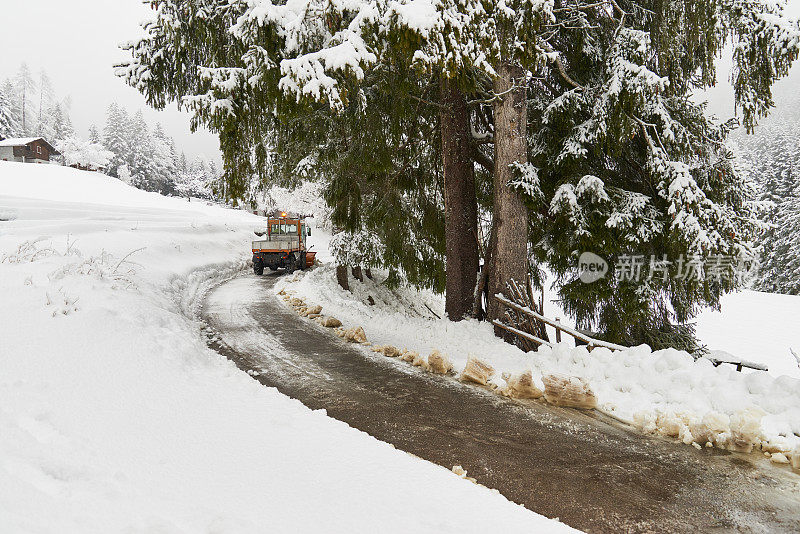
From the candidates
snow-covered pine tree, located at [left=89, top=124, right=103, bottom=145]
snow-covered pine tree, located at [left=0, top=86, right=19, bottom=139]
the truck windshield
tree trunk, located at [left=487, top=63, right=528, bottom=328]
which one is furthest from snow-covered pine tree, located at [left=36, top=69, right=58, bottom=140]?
tree trunk, located at [left=487, top=63, right=528, bottom=328]

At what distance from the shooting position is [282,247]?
19.0 m

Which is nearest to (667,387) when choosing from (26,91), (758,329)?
(758,329)

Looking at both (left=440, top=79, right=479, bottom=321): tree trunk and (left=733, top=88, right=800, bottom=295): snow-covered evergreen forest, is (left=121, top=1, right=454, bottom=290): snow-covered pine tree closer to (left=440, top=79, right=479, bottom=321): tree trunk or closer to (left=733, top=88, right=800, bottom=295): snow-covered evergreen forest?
(left=440, top=79, right=479, bottom=321): tree trunk

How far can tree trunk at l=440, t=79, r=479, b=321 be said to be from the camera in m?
8.32

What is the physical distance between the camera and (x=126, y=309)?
5953 millimetres

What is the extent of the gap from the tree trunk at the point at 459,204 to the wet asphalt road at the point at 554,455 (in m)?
3.03

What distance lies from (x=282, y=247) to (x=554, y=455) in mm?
16872

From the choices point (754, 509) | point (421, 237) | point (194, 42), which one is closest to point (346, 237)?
point (421, 237)

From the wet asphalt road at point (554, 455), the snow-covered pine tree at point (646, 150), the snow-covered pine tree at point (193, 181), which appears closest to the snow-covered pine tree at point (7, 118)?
the snow-covered pine tree at point (193, 181)

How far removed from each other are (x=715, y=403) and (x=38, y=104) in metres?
113

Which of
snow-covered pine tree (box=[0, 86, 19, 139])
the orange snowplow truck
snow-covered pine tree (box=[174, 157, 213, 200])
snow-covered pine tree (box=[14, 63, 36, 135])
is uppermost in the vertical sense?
snow-covered pine tree (box=[14, 63, 36, 135])

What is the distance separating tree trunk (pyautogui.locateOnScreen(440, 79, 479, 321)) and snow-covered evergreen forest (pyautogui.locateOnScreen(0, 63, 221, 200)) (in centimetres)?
5771

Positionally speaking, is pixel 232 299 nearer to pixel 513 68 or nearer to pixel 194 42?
pixel 194 42

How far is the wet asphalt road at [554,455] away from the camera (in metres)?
2.89
